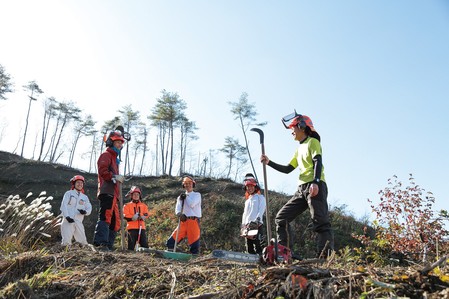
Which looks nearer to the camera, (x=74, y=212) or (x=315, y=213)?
(x=315, y=213)

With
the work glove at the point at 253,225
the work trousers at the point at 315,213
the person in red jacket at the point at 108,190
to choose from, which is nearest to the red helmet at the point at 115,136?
the person in red jacket at the point at 108,190

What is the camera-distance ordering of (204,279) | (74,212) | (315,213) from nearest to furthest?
1. (204,279)
2. (315,213)
3. (74,212)

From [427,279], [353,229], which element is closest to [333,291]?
[427,279]

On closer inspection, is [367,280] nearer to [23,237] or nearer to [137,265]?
[137,265]

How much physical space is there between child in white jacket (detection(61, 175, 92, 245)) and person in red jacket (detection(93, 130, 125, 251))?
144 cm

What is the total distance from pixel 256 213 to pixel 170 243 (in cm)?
190

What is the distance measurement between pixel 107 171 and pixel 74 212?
2.11 m

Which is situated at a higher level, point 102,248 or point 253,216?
point 253,216

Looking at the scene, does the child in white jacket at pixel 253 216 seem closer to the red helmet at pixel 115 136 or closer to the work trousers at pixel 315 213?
the red helmet at pixel 115 136

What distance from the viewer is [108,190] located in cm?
789

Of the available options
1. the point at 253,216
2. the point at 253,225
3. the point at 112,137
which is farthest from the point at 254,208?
the point at 112,137

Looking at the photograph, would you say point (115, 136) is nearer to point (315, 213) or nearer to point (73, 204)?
point (73, 204)

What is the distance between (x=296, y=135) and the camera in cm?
625

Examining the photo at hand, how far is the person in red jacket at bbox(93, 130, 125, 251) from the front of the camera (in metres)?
7.76
